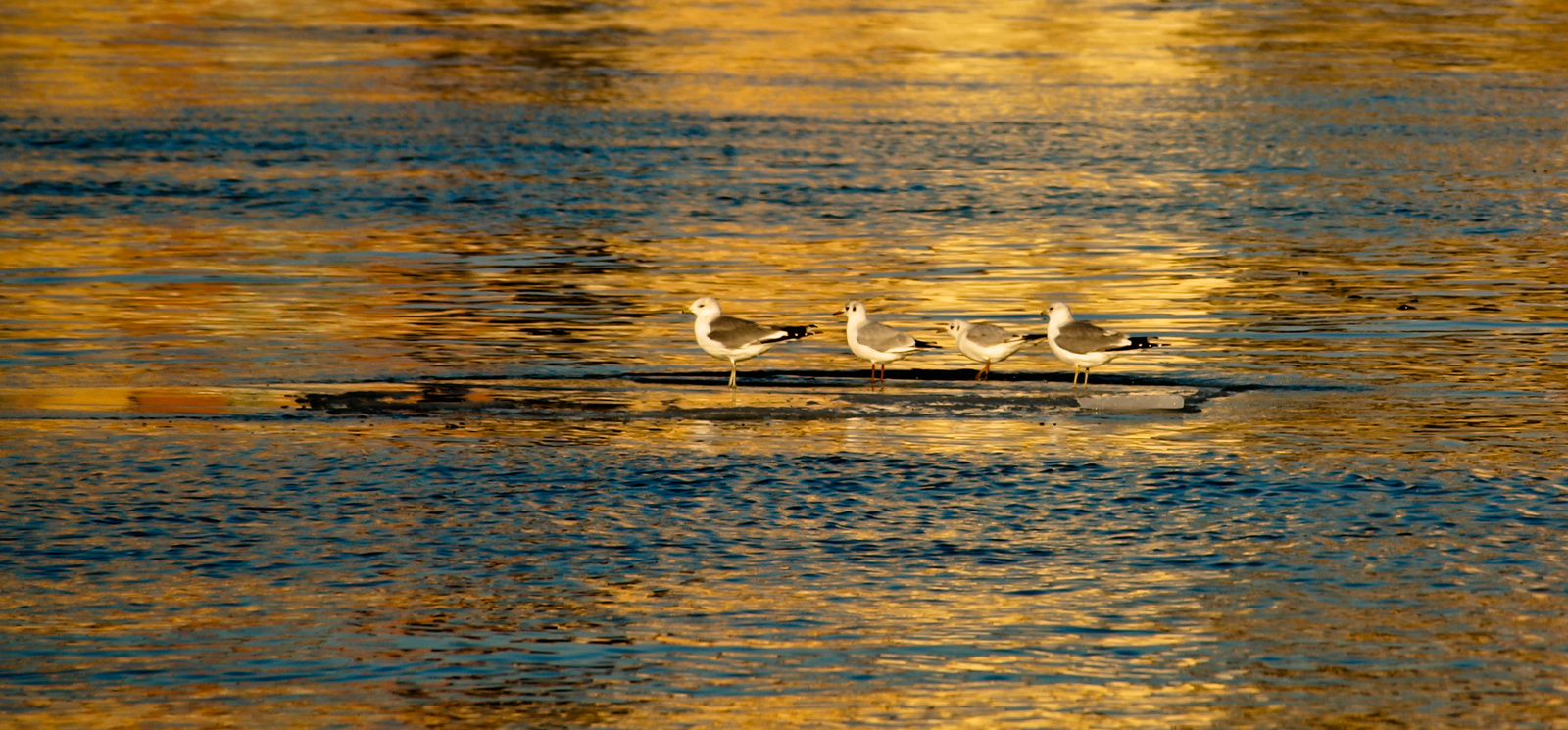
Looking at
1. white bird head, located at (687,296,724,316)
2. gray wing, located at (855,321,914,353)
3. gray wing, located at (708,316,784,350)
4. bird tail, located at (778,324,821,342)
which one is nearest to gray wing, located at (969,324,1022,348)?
gray wing, located at (855,321,914,353)

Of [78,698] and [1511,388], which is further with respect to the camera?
[1511,388]

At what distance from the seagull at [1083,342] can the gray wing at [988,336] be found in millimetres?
319

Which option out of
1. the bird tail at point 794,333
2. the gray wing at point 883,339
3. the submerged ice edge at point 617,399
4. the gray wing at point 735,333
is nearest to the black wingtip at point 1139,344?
the submerged ice edge at point 617,399

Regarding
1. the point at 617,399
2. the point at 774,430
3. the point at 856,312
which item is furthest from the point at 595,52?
the point at 774,430

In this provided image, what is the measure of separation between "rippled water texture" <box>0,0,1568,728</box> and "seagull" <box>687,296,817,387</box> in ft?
1.01

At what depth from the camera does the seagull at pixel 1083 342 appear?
45.3 ft

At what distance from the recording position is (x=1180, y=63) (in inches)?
1601

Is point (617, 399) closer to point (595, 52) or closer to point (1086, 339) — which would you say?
point (1086, 339)

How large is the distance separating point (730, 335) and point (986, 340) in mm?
1769

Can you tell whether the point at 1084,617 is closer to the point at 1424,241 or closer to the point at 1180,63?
the point at 1424,241

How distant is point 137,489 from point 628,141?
1903cm

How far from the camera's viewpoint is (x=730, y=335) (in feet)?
45.8

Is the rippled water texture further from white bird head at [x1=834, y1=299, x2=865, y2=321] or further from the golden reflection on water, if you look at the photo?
the golden reflection on water

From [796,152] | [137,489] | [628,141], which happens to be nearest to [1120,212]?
[796,152]
